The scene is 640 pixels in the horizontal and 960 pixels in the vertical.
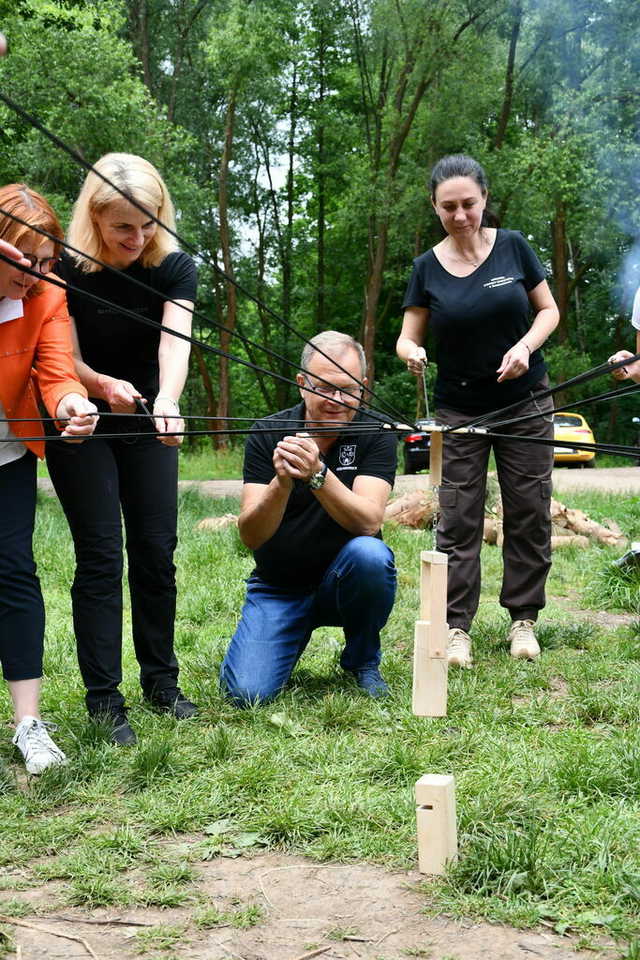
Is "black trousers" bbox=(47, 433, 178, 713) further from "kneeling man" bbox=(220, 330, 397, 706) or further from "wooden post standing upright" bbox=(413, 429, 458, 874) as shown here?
"wooden post standing upright" bbox=(413, 429, 458, 874)

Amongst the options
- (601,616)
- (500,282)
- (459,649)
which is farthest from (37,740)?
(601,616)

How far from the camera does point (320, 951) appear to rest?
2.16 m

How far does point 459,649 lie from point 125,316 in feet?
6.30

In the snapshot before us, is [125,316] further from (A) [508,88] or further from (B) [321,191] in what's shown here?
(B) [321,191]

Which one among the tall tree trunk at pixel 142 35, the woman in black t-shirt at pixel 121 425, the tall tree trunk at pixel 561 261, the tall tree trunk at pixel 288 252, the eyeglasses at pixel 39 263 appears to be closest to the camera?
the eyeglasses at pixel 39 263

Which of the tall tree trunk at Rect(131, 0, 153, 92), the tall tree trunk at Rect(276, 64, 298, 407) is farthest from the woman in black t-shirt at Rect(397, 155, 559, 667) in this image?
the tall tree trunk at Rect(276, 64, 298, 407)

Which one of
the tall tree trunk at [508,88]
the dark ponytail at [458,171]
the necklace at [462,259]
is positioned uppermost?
the tall tree trunk at [508,88]

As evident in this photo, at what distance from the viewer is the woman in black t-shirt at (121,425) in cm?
327

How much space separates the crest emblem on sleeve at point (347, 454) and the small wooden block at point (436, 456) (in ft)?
2.55

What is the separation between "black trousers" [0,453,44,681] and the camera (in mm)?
3195

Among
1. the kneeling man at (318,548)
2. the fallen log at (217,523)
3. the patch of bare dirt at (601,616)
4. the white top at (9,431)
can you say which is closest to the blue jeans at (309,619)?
the kneeling man at (318,548)

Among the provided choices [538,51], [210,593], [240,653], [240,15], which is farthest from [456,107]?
[240,653]

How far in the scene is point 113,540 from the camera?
3.39 meters

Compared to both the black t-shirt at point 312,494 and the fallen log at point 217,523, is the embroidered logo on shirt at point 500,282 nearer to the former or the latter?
the black t-shirt at point 312,494
